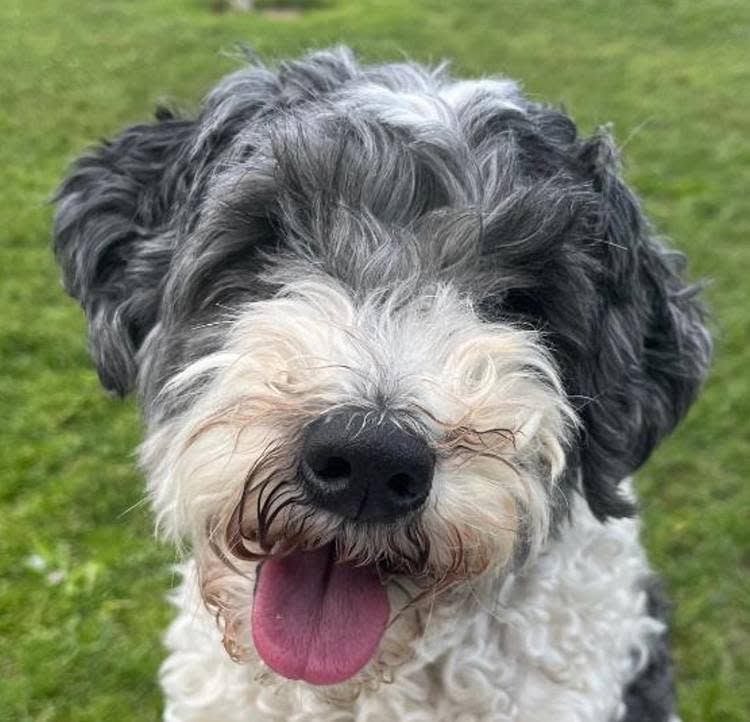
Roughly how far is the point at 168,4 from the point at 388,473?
9.71 m

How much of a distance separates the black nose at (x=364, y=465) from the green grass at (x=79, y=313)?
5.18ft

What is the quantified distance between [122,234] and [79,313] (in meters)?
3.05

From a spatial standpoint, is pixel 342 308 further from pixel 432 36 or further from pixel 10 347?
pixel 432 36

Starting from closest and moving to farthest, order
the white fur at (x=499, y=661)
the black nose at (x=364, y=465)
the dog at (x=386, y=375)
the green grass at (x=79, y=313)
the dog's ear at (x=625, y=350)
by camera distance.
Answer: the black nose at (x=364, y=465)
the dog at (x=386, y=375)
the dog's ear at (x=625, y=350)
the white fur at (x=499, y=661)
the green grass at (x=79, y=313)

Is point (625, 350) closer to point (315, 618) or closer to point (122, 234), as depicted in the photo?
point (315, 618)

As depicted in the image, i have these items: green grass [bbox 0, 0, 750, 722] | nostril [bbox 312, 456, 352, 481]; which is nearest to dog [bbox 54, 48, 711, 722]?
nostril [bbox 312, 456, 352, 481]

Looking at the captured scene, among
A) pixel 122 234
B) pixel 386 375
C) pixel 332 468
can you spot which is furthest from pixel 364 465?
pixel 122 234

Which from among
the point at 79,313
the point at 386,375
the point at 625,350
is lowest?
the point at 79,313

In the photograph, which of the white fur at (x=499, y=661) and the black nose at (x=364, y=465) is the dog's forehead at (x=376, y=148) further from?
the white fur at (x=499, y=661)

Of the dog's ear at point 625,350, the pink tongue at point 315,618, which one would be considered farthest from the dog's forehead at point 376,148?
the pink tongue at point 315,618

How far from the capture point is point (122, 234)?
101 inches

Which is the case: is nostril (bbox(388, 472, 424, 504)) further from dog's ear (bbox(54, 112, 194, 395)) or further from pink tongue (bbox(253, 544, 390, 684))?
dog's ear (bbox(54, 112, 194, 395))

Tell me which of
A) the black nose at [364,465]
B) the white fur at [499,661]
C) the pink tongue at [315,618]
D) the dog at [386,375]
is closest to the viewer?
the black nose at [364,465]

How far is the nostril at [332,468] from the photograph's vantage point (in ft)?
5.92
